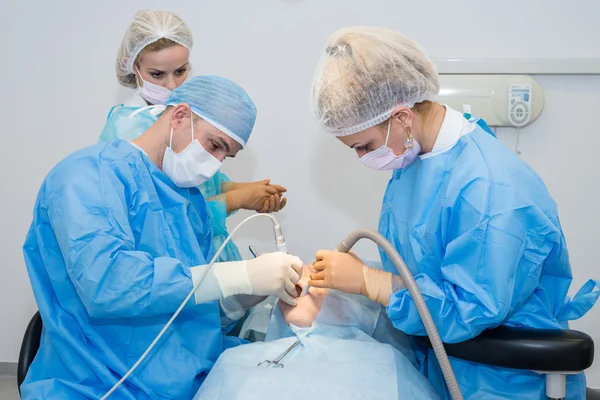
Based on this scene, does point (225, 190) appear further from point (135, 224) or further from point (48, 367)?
point (48, 367)

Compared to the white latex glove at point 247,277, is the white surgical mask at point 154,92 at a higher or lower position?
higher

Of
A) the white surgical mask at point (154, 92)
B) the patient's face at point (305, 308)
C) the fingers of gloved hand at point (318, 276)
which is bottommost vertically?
the patient's face at point (305, 308)

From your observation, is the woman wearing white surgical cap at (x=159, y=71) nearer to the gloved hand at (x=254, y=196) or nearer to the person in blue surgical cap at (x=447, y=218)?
the gloved hand at (x=254, y=196)

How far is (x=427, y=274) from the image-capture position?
1.40 m

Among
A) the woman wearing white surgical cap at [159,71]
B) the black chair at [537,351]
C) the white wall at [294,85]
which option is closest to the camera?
the black chair at [537,351]

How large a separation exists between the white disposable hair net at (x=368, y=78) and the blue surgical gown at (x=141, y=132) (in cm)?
53

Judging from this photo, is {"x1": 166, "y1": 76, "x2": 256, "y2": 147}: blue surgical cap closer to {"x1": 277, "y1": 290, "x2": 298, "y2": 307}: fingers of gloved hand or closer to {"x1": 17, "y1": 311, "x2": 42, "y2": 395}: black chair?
{"x1": 277, "y1": 290, "x2": 298, "y2": 307}: fingers of gloved hand

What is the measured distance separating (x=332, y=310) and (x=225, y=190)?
2.32 feet

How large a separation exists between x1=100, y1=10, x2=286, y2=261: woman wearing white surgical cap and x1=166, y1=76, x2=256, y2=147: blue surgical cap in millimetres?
300

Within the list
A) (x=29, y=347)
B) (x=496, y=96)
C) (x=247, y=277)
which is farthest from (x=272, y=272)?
(x=496, y=96)

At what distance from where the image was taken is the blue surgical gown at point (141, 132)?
5.55 feet

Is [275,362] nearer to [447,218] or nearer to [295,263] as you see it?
[295,263]

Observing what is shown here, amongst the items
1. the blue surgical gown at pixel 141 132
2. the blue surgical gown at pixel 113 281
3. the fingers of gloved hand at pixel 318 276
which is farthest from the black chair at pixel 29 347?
the fingers of gloved hand at pixel 318 276

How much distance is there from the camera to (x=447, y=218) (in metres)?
1.34
